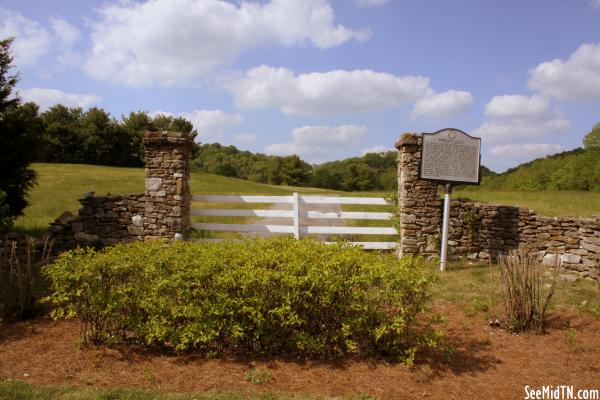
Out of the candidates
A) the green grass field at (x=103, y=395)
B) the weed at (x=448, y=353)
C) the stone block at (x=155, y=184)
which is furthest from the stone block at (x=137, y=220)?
the weed at (x=448, y=353)

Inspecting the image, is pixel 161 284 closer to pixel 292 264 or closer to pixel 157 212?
pixel 292 264

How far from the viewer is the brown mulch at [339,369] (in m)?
3.87

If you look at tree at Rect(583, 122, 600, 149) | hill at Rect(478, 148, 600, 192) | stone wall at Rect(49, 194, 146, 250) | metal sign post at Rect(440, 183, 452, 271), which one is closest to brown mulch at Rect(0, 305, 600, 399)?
metal sign post at Rect(440, 183, 452, 271)

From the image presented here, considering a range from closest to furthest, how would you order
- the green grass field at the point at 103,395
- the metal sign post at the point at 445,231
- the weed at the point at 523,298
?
the green grass field at the point at 103,395, the weed at the point at 523,298, the metal sign post at the point at 445,231

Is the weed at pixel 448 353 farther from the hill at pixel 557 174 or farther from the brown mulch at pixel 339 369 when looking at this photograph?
the hill at pixel 557 174

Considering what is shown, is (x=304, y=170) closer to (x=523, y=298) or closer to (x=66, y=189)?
(x=66, y=189)

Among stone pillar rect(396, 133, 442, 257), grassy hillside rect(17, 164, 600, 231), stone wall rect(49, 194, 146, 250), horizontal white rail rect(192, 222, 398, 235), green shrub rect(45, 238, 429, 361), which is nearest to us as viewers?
green shrub rect(45, 238, 429, 361)

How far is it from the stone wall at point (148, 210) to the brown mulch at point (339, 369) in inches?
169

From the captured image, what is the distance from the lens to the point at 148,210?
9289mm

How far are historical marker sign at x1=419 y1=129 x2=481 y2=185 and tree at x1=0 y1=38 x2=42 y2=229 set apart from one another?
9758 mm

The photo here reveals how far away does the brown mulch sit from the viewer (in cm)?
387

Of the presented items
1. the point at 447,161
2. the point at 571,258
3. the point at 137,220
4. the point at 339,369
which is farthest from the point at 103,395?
the point at 571,258

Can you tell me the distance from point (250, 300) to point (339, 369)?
1166mm

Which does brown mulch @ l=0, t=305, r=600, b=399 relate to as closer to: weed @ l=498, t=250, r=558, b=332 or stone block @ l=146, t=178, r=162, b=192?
weed @ l=498, t=250, r=558, b=332
